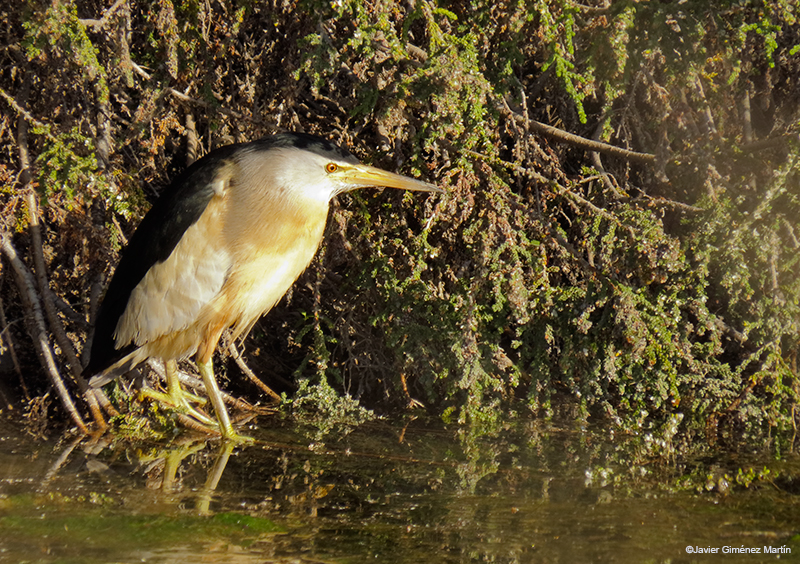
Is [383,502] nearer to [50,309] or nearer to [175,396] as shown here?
[175,396]

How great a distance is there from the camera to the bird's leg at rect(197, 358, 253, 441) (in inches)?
131

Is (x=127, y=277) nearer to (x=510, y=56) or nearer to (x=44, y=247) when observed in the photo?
(x=44, y=247)

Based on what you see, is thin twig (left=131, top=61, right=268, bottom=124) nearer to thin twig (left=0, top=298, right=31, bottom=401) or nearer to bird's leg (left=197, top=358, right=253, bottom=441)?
bird's leg (left=197, top=358, right=253, bottom=441)

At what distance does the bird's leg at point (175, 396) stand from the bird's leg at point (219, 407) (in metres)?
0.20

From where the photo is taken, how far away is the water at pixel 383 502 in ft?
6.87

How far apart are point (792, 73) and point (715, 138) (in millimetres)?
585

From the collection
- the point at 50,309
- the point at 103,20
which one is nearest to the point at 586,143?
the point at 103,20

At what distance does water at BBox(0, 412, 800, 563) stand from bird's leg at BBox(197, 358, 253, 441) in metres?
0.08

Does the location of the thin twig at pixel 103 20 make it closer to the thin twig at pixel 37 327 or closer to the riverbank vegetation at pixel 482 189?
the riverbank vegetation at pixel 482 189

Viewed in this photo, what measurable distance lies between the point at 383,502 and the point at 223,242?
Result: 1411mm

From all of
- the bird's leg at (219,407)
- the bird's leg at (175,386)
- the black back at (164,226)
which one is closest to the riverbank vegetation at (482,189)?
the black back at (164,226)

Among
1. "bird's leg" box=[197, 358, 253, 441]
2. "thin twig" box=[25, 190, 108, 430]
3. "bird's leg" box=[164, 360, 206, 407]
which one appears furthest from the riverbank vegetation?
"bird's leg" box=[197, 358, 253, 441]

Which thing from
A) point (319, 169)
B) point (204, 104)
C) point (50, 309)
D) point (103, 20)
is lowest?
point (50, 309)

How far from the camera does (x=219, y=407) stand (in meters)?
3.39
